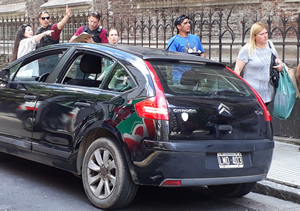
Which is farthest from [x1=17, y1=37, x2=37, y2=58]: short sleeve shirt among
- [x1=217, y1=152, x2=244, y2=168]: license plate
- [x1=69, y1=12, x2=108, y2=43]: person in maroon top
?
[x1=217, y1=152, x2=244, y2=168]: license plate

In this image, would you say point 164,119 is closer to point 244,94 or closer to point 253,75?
point 244,94

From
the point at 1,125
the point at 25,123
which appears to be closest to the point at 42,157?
the point at 25,123

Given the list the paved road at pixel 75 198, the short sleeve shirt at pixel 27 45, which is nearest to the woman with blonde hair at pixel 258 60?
the paved road at pixel 75 198

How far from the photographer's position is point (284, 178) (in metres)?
6.50

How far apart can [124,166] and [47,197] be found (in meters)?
1.12

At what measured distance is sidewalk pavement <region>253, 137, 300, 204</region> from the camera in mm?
6110

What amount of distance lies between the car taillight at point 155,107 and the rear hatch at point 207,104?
0.05m

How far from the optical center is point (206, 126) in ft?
17.0

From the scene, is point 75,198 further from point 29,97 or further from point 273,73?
point 273,73

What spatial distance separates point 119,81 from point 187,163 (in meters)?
1.12

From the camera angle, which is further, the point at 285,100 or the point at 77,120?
the point at 285,100

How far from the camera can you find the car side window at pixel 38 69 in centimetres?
654

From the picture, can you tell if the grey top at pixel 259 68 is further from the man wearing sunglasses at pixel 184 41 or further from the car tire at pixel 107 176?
the car tire at pixel 107 176

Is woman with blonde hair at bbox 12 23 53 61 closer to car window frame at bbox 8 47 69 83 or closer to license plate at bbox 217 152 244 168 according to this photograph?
car window frame at bbox 8 47 69 83
